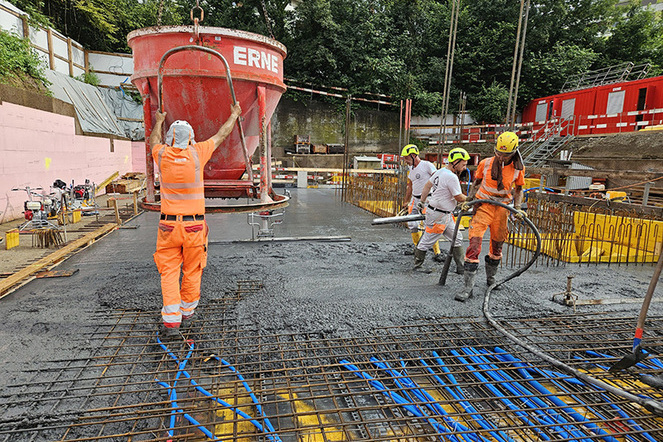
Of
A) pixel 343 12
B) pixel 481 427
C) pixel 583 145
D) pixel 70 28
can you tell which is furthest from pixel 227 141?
pixel 343 12

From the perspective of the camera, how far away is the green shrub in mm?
9069

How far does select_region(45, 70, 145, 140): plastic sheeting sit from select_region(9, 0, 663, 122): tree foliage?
648 cm

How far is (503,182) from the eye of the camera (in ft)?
14.3

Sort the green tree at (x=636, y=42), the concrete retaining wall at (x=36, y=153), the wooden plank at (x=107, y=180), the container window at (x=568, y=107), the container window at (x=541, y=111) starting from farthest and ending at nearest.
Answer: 1. the green tree at (x=636, y=42)
2. the container window at (x=541, y=111)
3. the container window at (x=568, y=107)
4. the wooden plank at (x=107, y=180)
5. the concrete retaining wall at (x=36, y=153)

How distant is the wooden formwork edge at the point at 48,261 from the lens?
3980mm

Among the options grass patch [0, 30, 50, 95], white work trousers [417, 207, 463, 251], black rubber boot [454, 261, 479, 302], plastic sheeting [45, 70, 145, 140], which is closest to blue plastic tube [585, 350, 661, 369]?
black rubber boot [454, 261, 479, 302]

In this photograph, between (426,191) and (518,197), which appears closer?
(518,197)

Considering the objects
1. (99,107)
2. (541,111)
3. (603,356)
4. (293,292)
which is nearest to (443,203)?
(293,292)

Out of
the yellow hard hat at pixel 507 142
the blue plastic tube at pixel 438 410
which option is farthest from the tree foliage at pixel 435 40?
the blue plastic tube at pixel 438 410

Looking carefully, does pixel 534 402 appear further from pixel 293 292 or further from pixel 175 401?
pixel 293 292

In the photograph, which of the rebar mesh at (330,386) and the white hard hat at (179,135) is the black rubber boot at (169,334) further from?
the white hard hat at (179,135)

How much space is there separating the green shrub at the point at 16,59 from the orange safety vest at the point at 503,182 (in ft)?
33.8

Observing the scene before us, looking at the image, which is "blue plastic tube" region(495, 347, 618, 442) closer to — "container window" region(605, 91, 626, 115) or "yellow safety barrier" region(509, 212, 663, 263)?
"yellow safety barrier" region(509, 212, 663, 263)

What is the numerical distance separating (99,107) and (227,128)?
15.0 metres
